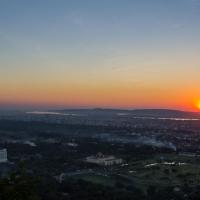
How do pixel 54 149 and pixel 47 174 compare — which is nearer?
pixel 47 174

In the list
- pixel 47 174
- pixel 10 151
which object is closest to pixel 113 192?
pixel 47 174

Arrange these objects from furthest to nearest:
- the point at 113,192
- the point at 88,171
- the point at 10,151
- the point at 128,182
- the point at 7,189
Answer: the point at 10,151 → the point at 88,171 → the point at 128,182 → the point at 113,192 → the point at 7,189

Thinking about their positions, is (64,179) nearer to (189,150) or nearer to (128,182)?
(128,182)

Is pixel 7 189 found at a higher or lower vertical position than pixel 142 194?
higher

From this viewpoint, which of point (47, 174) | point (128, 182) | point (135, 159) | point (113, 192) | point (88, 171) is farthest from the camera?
point (135, 159)

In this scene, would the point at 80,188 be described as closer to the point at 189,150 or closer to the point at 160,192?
the point at 160,192

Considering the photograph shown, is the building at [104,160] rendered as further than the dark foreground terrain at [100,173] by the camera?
Yes

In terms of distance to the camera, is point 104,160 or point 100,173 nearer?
point 100,173

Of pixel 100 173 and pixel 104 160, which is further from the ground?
pixel 104 160

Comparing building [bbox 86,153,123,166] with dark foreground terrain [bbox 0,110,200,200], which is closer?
dark foreground terrain [bbox 0,110,200,200]

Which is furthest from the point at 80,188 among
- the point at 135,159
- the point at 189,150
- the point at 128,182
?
the point at 189,150
